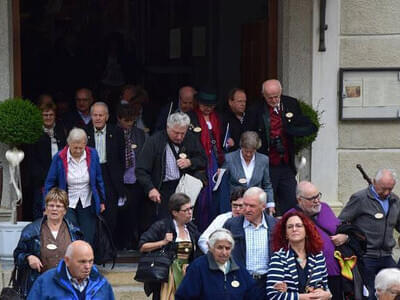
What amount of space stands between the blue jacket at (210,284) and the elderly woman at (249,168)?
213 cm

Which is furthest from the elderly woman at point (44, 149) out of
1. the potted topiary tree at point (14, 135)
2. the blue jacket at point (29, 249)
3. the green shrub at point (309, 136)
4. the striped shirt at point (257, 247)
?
the striped shirt at point (257, 247)

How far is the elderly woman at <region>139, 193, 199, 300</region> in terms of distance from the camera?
1036 cm

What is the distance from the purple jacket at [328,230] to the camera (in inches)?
408

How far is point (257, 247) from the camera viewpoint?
10148 mm

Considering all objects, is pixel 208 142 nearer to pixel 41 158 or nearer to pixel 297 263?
pixel 41 158

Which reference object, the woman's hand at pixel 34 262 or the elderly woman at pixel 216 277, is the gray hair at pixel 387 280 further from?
the woman's hand at pixel 34 262

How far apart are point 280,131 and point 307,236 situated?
2567 millimetres

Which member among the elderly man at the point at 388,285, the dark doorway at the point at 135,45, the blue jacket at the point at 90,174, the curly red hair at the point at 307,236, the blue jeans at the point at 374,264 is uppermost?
the dark doorway at the point at 135,45

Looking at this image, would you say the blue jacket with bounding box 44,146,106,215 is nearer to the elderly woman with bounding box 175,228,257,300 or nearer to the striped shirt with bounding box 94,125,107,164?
the striped shirt with bounding box 94,125,107,164

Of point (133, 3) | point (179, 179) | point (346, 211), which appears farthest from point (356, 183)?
point (133, 3)

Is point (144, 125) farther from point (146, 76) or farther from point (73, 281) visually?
point (73, 281)

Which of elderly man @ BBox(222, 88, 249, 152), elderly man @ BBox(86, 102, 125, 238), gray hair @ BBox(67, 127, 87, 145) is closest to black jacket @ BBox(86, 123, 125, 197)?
elderly man @ BBox(86, 102, 125, 238)

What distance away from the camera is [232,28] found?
1542 cm

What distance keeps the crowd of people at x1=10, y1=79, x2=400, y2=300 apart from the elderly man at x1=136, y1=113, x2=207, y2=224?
0.04 feet
